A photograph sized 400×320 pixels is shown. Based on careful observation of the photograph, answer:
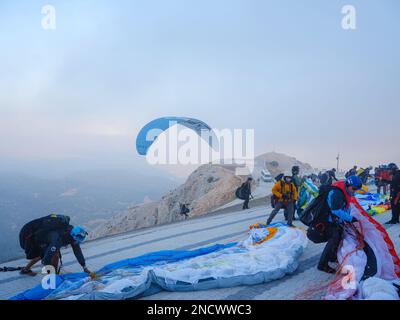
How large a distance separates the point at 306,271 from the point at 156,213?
3358 centimetres

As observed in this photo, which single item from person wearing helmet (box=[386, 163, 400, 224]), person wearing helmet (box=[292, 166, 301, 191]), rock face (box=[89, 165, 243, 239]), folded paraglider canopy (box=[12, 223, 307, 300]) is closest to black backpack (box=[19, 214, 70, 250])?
folded paraglider canopy (box=[12, 223, 307, 300])

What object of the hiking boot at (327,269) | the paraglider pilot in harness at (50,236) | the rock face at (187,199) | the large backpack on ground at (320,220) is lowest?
the rock face at (187,199)

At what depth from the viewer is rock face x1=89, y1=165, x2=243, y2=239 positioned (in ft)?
→ 95.0

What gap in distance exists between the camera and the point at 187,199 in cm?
3628

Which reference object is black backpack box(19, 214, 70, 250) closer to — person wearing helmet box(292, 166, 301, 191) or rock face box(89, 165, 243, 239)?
person wearing helmet box(292, 166, 301, 191)

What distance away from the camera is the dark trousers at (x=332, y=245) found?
14.5 feet

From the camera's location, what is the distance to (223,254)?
5414 millimetres

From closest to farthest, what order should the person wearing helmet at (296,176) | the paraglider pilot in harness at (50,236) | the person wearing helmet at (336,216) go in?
1. the person wearing helmet at (336,216)
2. the paraglider pilot in harness at (50,236)
3. the person wearing helmet at (296,176)

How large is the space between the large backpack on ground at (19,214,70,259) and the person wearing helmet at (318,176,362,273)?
13.6ft

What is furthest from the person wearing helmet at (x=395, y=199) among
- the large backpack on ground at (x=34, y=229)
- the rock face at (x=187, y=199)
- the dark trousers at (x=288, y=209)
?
A: the rock face at (x=187, y=199)

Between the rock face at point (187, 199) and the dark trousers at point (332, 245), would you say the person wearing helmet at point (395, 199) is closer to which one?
the dark trousers at point (332, 245)

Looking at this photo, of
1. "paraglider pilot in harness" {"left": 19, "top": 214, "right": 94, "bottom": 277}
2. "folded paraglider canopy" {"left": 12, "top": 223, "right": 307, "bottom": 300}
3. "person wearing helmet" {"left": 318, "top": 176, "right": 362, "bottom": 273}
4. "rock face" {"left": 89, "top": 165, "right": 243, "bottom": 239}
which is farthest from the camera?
"rock face" {"left": 89, "top": 165, "right": 243, "bottom": 239}

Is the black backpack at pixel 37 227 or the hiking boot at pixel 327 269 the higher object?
the black backpack at pixel 37 227
